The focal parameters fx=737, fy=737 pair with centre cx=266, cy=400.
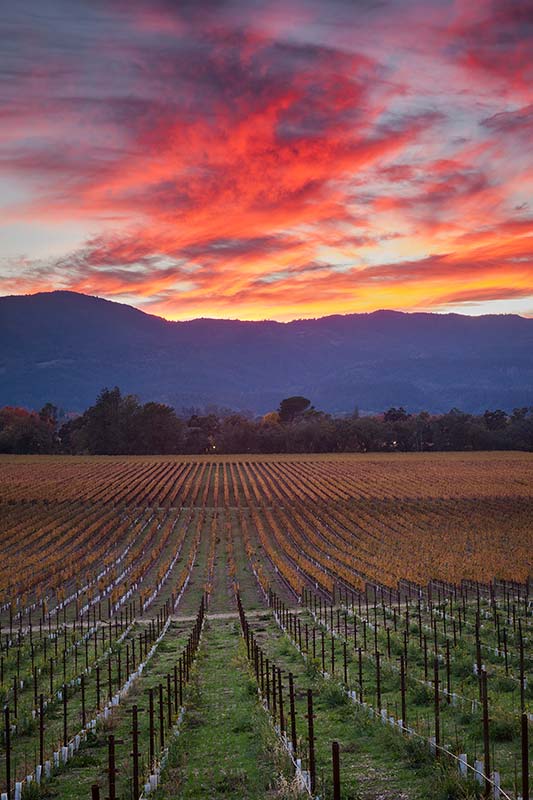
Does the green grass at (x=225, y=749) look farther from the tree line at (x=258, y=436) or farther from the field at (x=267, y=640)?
the tree line at (x=258, y=436)

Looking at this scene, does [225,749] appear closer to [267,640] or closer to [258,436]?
[267,640]

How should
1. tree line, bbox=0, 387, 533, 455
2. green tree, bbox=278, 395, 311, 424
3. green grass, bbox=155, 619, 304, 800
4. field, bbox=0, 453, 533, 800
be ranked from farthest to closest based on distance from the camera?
green tree, bbox=278, 395, 311, 424 → tree line, bbox=0, 387, 533, 455 → field, bbox=0, 453, 533, 800 → green grass, bbox=155, 619, 304, 800

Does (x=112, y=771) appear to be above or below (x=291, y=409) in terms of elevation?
below

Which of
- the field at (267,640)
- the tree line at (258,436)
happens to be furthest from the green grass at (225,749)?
the tree line at (258,436)

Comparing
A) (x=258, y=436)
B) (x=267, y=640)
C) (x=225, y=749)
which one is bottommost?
(x=267, y=640)

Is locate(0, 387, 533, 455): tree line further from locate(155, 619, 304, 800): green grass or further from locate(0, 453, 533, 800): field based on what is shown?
locate(155, 619, 304, 800): green grass

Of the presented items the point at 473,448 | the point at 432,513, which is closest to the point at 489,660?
the point at 432,513

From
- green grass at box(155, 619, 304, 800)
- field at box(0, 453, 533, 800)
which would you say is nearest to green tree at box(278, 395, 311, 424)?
field at box(0, 453, 533, 800)

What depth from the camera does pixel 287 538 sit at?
40188 mm

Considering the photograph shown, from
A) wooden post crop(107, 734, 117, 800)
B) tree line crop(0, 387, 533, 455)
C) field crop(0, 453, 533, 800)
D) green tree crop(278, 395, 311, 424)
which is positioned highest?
green tree crop(278, 395, 311, 424)

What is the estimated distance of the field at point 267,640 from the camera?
29.1 feet

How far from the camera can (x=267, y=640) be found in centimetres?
1922

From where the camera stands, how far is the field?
29.1 ft

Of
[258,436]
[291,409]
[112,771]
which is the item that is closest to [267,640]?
[112,771]
